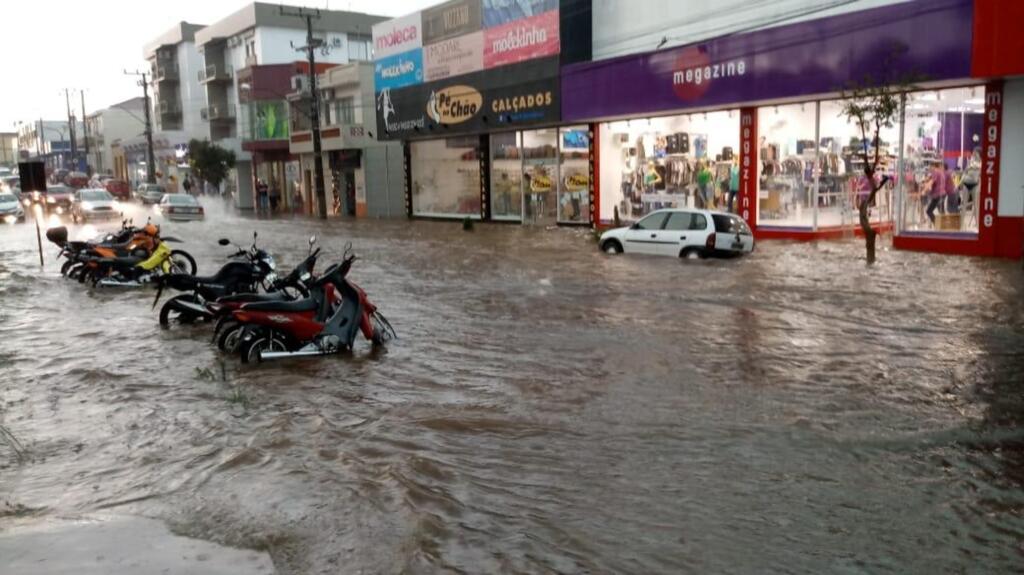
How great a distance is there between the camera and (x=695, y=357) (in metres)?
10.1

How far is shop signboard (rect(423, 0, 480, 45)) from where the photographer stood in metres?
34.0

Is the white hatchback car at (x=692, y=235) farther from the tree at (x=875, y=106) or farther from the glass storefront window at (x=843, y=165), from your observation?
the glass storefront window at (x=843, y=165)

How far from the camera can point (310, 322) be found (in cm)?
1015

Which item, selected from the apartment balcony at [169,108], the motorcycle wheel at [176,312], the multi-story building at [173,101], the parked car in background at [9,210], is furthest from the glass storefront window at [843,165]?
the apartment balcony at [169,108]

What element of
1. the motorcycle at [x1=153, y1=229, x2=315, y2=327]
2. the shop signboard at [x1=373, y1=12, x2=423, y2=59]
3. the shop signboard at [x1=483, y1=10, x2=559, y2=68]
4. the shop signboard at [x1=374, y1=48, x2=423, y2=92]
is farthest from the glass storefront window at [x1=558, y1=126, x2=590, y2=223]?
the motorcycle at [x1=153, y1=229, x2=315, y2=327]

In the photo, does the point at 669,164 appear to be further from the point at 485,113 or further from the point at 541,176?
the point at 485,113

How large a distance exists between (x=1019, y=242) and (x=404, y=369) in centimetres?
1446

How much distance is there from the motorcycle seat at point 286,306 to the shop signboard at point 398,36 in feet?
96.1

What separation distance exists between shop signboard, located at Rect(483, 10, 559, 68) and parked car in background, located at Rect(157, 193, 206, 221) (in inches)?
652

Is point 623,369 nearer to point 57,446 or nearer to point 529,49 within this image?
point 57,446

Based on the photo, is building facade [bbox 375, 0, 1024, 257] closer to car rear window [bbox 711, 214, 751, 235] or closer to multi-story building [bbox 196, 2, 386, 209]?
car rear window [bbox 711, 214, 751, 235]

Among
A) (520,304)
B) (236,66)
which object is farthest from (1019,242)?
(236,66)

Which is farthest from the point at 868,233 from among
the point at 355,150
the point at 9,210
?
the point at 9,210

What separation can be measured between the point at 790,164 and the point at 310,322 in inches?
673
